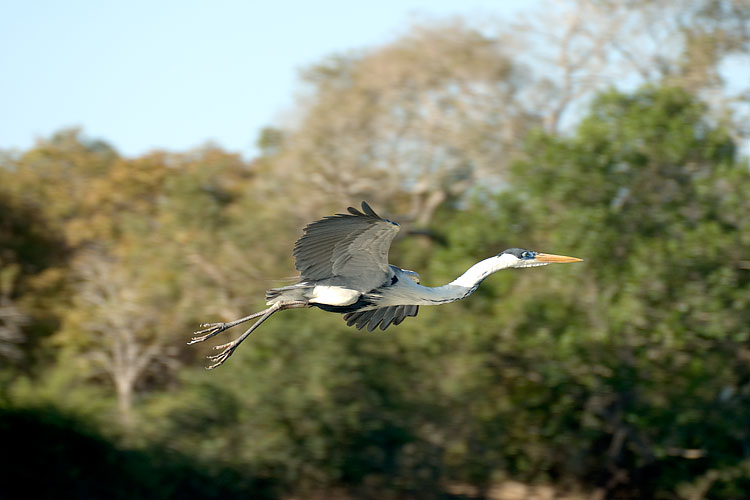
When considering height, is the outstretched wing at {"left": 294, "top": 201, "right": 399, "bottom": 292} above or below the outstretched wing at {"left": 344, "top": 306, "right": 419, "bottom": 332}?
above

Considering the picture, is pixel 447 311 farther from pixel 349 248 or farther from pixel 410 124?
pixel 349 248

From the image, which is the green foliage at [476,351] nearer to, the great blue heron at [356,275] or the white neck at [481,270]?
the white neck at [481,270]

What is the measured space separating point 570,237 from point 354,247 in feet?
27.0

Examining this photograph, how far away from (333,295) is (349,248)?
1.85 ft

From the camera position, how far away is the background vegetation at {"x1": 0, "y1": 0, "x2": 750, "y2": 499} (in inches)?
608

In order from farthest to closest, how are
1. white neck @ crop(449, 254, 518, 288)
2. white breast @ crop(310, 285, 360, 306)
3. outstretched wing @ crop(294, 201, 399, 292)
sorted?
white neck @ crop(449, 254, 518, 288), white breast @ crop(310, 285, 360, 306), outstretched wing @ crop(294, 201, 399, 292)

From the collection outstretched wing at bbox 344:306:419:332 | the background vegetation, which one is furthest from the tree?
outstretched wing at bbox 344:306:419:332

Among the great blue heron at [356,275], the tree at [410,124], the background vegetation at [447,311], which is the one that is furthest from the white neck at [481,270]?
the tree at [410,124]

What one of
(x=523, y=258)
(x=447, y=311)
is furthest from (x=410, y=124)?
(x=523, y=258)

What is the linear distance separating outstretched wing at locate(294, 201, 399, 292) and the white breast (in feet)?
0.27

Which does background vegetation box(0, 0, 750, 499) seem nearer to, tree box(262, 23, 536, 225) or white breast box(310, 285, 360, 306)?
tree box(262, 23, 536, 225)

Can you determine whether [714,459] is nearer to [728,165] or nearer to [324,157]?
[728,165]

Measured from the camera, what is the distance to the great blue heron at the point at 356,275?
23.3ft

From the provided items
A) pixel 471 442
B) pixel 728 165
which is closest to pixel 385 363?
pixel 471 442
